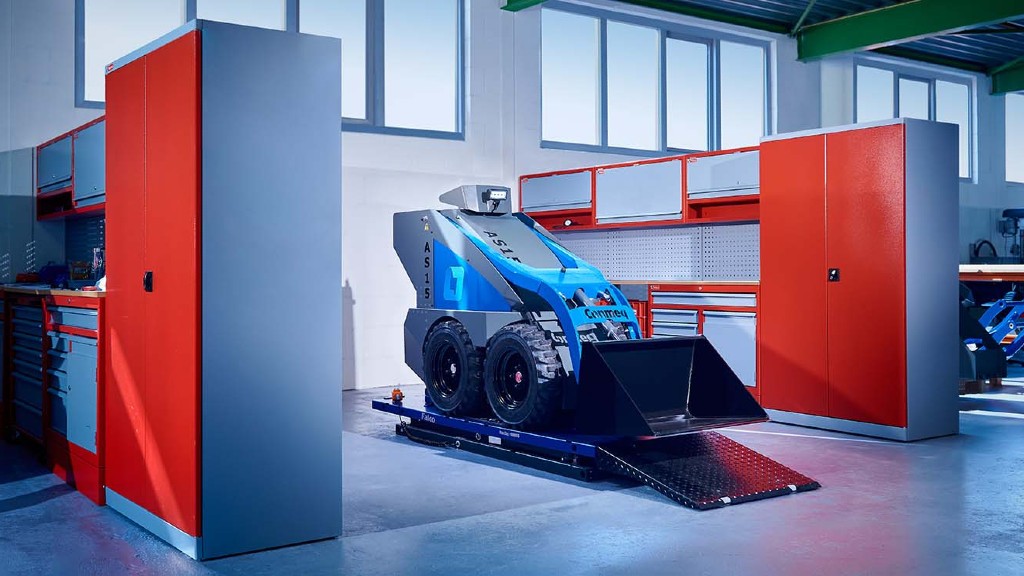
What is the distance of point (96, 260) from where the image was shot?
6.80m

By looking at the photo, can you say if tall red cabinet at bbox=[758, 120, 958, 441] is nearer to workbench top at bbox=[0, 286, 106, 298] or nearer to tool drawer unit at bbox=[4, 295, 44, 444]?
workbench top at bbox=[0, 286, 106, 298]

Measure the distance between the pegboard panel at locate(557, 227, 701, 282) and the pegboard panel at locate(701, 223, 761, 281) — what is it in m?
0.11

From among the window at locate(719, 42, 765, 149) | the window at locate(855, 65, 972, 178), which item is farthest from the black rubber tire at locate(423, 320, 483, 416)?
the window at locate(855, 65, 972, 178)

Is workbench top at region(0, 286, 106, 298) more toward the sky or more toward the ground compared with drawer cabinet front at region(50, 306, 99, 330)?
more toward the sky

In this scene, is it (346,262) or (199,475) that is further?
(346,262)

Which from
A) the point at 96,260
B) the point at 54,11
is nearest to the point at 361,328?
the point at 96,260

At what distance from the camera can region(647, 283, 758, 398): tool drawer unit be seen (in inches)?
290

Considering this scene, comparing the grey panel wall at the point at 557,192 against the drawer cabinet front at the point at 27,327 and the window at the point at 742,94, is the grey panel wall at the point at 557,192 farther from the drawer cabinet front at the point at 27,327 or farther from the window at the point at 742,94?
the drawer cabinet front at the point at 27,327

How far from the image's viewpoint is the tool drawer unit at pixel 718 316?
7371mm

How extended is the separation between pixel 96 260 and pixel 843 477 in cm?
504

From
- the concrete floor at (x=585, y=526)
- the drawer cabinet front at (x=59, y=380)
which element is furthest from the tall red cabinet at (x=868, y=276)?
the drawer cabinet front at (x=59, y=380)

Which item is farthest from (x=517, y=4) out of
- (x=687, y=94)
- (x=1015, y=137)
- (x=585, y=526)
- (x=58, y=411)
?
(x=1015, y=137)

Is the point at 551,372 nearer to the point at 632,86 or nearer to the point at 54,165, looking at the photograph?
the point at 54,165

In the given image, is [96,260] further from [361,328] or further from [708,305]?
[708,305]
